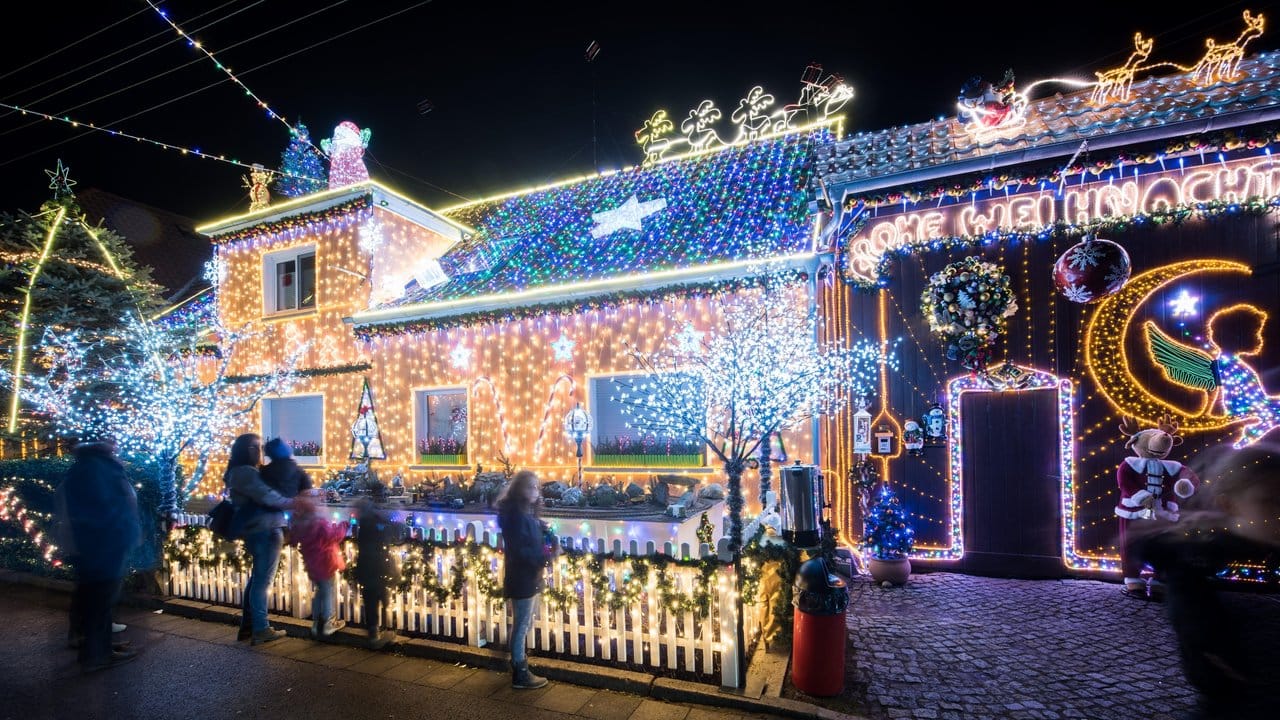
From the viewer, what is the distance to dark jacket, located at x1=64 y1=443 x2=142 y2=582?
5.07 m

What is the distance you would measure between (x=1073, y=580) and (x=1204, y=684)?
3613mm

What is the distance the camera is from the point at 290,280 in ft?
45.3

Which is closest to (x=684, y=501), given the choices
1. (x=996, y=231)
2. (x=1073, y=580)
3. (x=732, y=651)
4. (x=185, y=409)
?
(x=732, y=651)

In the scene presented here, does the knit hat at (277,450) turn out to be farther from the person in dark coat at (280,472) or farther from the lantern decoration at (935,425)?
the lantern decoration at (935,425)

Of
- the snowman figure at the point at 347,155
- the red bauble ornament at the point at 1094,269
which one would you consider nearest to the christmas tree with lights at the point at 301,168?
the snowman figure at the point at 347,155

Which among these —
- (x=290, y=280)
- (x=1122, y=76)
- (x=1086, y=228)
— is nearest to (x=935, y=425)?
(x=1086, y=228)

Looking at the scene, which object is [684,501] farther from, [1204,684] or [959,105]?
[959,105]

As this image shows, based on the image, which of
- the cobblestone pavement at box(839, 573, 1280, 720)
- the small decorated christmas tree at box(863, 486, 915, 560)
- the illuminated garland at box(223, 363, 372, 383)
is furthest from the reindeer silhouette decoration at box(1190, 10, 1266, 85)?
the illuminated garland at box(223, 363, 372, 383)

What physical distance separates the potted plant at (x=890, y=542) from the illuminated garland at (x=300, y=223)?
12.1 m

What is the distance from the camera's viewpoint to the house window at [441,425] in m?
11.6

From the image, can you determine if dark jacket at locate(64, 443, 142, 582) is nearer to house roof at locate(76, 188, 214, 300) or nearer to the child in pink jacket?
the child in pink jacket

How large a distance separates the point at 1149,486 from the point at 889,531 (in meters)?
2.95

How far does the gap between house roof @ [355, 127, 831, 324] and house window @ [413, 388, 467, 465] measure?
1964 millimetres

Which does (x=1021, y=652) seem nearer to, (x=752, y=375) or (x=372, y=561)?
(x=752, y=375)
